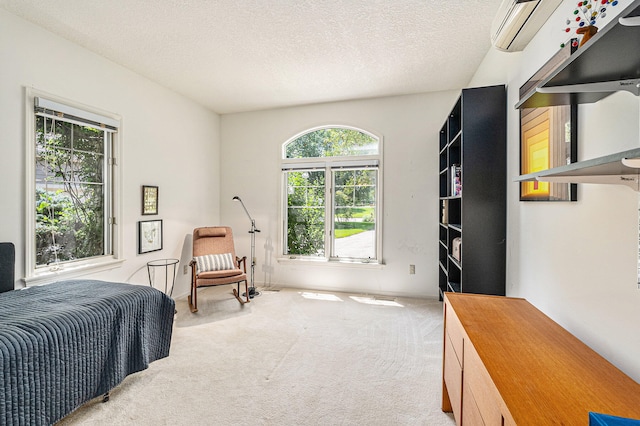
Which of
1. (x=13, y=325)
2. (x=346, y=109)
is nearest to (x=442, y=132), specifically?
(x=346, y=109)

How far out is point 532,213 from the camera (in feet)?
6.14

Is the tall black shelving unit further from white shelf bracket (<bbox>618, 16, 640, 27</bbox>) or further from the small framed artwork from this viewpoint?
the small framed artwork

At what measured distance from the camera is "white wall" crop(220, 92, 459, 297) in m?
3.97

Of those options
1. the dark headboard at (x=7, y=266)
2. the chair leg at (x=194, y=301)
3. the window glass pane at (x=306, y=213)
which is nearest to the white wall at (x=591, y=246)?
the window glass pane at (x=306, y=213)

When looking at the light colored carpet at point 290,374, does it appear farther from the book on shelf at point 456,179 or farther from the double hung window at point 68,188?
the book on shelf at point 456,179

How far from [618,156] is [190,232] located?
4458mm

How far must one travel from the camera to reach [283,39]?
265 centimetres

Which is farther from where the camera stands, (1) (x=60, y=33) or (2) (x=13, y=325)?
(1) (x=60, y=33)

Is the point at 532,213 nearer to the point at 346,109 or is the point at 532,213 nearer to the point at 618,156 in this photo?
the point at 618,156

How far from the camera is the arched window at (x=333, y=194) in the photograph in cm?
427

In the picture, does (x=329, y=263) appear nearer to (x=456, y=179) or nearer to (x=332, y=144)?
(x=332, y=144)

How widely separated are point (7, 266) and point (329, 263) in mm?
3292

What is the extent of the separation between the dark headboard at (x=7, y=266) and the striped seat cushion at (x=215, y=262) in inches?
66.8

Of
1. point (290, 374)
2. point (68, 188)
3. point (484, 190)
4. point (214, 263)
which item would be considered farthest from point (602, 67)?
point (214, 263)
